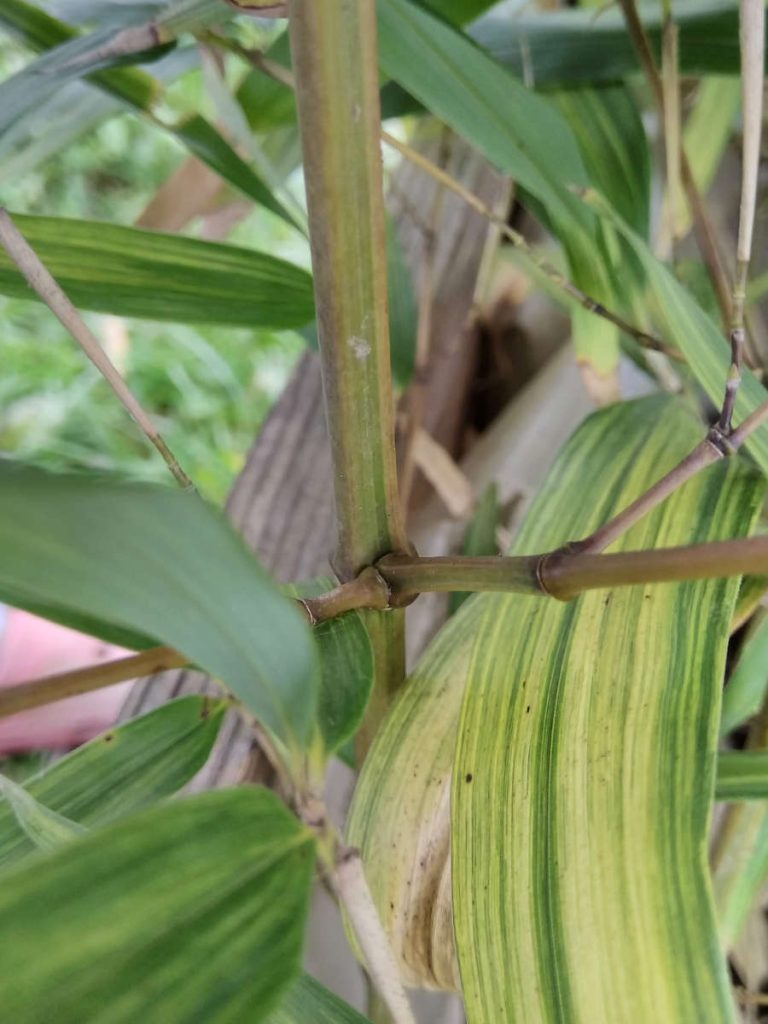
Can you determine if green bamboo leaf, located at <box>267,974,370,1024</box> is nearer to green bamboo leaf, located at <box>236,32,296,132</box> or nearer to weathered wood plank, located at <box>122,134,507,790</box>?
weathered wood plank, located at <box>122,134,507,790</box>

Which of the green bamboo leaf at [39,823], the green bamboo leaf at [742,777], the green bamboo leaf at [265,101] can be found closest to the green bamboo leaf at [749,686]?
the green bamboo leaf at [742,777]

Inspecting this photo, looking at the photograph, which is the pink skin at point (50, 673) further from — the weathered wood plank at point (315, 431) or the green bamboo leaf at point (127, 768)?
the green bamboo leaf at point (127, 768)

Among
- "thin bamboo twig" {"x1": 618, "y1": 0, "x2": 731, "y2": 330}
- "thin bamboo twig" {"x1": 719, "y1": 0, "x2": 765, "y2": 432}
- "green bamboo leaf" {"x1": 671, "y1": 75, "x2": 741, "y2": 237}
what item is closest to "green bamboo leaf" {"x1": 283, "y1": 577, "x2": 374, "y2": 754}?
"thin bamboo twig" {"x1": 719, "y1": 0, "x2": 765, "y2": 432}

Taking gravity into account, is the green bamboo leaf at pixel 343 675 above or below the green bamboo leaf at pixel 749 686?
below

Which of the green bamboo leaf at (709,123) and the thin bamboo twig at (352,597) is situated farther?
the green bamboo leaf at (709,123)

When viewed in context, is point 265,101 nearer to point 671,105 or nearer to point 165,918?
point 671,105

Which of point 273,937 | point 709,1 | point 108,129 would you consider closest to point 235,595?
point 273,937

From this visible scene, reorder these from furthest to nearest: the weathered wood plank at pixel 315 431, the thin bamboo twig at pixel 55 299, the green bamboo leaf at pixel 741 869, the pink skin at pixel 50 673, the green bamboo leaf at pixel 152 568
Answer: the pink skin at pixel 50 673 < the weathered wood plank at pixel 315 431 < the green bamboo leaf at pixel 741 869 < the thin bamboo twig at pixel 55 299 < the green bamboo leaf at pixel 152 568

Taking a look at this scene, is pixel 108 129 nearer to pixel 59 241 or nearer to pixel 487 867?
pixel 59 241
